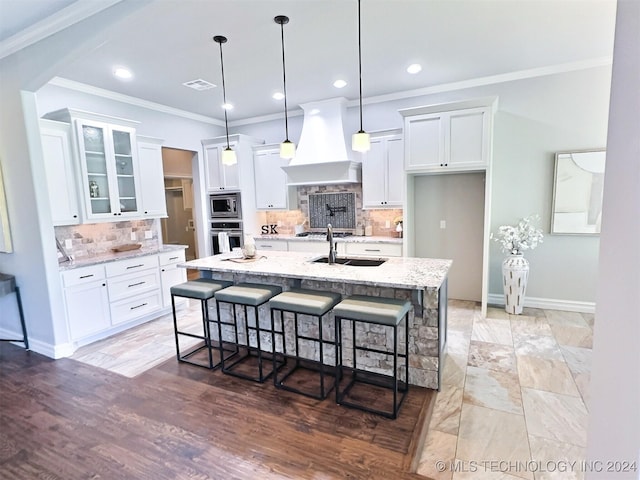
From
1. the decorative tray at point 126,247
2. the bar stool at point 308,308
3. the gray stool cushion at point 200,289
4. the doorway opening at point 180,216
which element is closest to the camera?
the bar stool at point 308,308

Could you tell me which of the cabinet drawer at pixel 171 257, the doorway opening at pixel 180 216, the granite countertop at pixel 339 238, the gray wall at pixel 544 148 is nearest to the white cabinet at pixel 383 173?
the granite countertop at pixel 339 238

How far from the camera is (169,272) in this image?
4527mm

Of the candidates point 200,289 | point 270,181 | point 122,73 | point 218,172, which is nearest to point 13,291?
point 200,289

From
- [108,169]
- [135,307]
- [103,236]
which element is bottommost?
[135,307]

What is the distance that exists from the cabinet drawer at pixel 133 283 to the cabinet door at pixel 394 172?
3312 millimetres

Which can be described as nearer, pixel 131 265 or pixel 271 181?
pixel 131 265

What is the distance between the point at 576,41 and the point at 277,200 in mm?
4233

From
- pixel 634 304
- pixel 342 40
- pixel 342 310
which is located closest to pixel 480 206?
pixel 342 40

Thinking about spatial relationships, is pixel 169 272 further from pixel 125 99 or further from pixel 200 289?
pixel 125 99

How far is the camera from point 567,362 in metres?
3.01

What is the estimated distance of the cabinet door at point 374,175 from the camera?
4.78 meters

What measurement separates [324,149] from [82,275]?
341cm

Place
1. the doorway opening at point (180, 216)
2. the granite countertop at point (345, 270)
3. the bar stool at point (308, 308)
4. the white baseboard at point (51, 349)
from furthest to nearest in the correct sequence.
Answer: the doorway opening at point (180, 216) < the white baseboard at point (51, 349) < the bar stool at point (308, 308) < the granite countertop at point (345, 270)

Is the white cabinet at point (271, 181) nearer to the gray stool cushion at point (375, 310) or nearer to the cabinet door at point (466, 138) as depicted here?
the cabinet door at point (466, 138)
